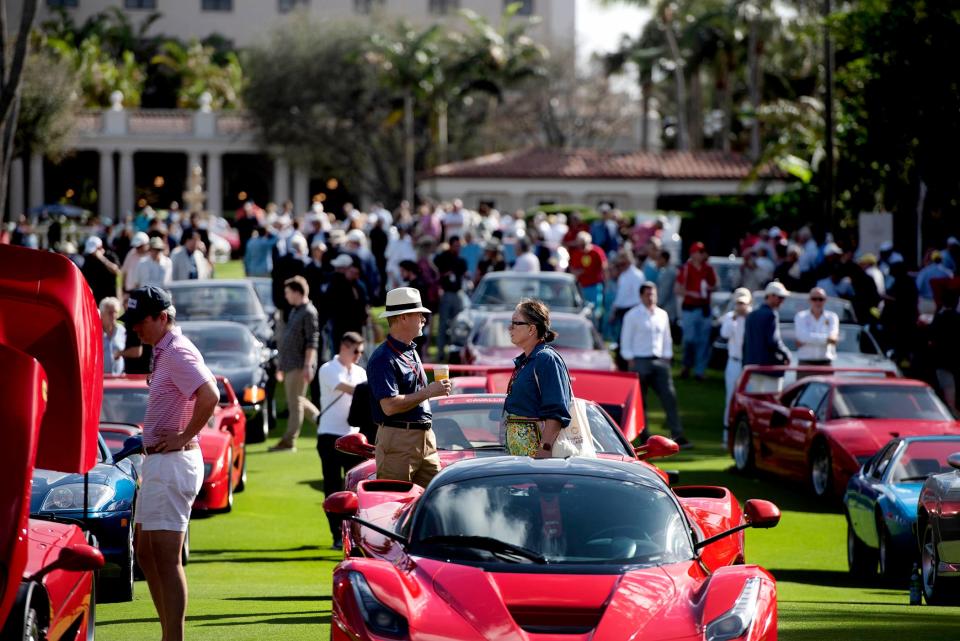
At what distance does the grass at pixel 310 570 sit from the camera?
33.2 ft

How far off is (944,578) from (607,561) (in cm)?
463

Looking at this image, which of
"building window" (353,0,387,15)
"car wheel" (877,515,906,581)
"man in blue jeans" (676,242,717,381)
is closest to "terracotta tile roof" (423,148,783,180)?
"building window" (353,0,387,15)

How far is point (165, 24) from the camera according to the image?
94688 millimetres

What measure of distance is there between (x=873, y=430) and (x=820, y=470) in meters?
0.75

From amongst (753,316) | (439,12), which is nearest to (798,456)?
(753,316)

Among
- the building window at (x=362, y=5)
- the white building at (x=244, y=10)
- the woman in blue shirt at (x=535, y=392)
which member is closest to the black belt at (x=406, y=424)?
the woman in blue shirt at (x=535, y=392)

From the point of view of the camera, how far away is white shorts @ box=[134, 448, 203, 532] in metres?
8.64

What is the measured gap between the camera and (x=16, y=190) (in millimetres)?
83688

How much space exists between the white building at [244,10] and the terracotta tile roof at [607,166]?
2537cm

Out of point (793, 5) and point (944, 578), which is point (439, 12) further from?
point (944, 578)

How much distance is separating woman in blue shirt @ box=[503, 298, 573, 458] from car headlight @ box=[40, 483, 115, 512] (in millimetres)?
2991

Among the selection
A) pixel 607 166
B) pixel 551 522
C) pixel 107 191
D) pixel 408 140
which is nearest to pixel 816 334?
pixel 551 522

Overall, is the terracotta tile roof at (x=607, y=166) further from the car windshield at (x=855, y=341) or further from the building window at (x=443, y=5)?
the car windshield at (x=855, y=341)

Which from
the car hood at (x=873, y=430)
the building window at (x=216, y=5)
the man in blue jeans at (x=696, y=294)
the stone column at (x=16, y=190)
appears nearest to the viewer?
the car hood at (x=873, y=430)
